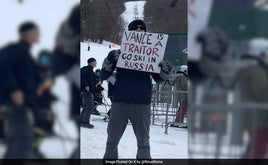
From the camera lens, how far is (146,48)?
2834 millimetres

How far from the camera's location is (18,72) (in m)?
2.37

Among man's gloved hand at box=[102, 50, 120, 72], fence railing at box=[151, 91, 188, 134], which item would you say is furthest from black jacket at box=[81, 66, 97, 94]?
fence railing at box=[151, 91, 188, 134]

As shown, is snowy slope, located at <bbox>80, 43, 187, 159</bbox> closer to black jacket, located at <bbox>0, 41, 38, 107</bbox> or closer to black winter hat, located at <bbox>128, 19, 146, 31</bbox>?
black winter hat, located at <bbox>128, 19, 146, 31</bbox>

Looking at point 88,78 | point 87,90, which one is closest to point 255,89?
point 88,78

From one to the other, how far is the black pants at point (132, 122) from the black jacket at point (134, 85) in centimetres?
4

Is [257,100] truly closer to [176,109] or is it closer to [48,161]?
[48,161]

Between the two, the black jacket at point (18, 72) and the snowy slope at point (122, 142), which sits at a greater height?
the black jacket at point (18, 72)

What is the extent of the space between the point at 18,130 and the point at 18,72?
0.29 meters

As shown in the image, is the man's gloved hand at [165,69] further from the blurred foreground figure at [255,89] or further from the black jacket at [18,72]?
the black jacket at [18,72]

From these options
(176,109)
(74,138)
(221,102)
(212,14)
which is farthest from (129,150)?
(176,109)

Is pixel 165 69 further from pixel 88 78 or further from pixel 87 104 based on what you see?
pixel 87 104

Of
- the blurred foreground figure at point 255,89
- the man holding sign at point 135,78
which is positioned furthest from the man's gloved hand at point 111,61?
the blurred foreground figure at point 255,89

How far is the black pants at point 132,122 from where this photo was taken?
2.88m

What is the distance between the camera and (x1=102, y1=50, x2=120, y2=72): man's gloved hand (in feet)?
9.32
